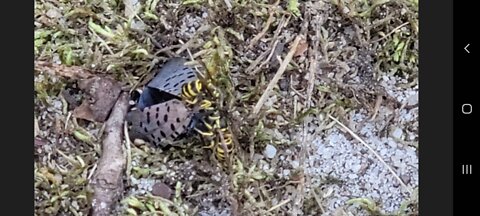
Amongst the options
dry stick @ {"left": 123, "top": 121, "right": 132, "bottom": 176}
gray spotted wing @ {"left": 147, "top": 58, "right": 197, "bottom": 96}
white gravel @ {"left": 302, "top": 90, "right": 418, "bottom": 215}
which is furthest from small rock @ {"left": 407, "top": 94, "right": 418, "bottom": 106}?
dry stick @ {"left": 123, "top": 121, "right": 132, "bottom": 176}

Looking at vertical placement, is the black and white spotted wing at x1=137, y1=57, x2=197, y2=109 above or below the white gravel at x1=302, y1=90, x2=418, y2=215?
above

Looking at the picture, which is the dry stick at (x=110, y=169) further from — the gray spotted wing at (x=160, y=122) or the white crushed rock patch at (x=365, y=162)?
the white crushed rock patch at (x=365, y=162)

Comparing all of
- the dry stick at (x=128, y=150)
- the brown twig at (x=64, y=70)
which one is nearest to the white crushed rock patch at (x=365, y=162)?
the dry stick at (x=128, y=150)

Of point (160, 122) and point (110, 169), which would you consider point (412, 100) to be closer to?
point (160, 122)

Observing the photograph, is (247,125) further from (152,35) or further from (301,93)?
(152,35)

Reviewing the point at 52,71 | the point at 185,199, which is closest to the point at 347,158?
the point at 185,199

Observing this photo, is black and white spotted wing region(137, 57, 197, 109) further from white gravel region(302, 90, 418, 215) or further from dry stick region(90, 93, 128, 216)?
white gravel region(302, 90, 418, 215)
